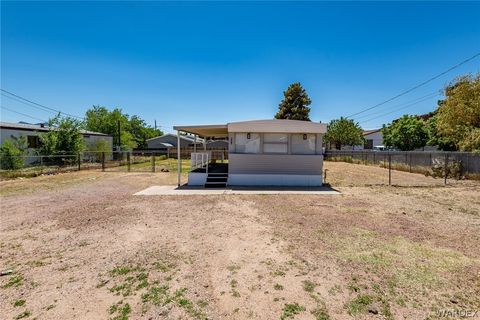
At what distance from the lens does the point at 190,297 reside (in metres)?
3.24

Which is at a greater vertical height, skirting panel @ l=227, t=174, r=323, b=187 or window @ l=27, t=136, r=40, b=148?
window @ l=27, t=136, r=40, b=148

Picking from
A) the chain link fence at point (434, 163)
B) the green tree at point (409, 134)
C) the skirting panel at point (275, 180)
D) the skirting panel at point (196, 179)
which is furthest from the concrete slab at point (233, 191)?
the green tree at point (409, 134)

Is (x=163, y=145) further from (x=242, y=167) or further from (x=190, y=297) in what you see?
(x=190, y=297)

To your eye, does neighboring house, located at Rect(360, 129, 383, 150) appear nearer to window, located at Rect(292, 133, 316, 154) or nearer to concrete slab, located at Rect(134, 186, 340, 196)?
window, located at Rect(292, 133, 316, 154)

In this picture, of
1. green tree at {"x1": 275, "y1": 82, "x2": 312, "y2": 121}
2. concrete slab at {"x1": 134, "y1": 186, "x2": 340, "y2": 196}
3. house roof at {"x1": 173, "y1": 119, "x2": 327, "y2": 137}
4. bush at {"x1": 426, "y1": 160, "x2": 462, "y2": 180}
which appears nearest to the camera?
concrete slab at {"x1": 134, "y1": 186, "x2": 340, "y2": 196}

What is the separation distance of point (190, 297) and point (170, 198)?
6588 mm

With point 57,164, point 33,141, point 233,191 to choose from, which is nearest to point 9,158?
point 57,164

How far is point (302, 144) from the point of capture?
12188mm

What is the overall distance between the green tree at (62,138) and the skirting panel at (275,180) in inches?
575

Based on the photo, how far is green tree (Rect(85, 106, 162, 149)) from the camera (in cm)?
4088

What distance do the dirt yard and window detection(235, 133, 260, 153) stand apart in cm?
451

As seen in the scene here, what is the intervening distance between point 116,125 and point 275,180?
35795 mm

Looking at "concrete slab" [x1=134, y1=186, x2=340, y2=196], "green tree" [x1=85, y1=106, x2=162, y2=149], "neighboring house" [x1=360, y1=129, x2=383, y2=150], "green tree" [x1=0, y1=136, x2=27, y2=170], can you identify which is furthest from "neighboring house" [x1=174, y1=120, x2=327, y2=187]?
"neighboring house" [x1=360, y1=129, x2=383, y2=150]

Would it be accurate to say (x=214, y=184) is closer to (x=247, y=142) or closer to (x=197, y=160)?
(x=197, y=160)
